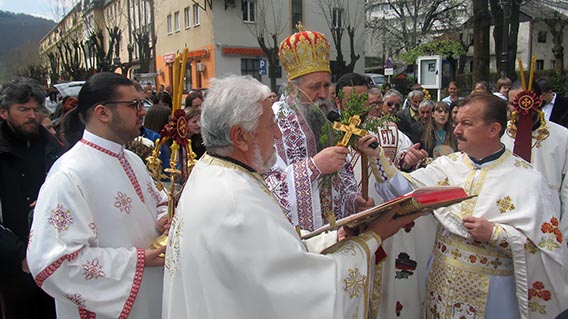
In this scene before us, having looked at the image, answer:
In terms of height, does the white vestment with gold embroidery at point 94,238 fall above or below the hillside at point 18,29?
below

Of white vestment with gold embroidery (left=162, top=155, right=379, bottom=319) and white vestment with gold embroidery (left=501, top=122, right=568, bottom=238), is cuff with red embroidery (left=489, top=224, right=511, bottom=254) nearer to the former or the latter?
white vestment with gold embroidery (left=162, top=155, right=379, bottom=319)

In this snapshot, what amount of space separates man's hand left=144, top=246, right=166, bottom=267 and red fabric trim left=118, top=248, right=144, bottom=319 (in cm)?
3

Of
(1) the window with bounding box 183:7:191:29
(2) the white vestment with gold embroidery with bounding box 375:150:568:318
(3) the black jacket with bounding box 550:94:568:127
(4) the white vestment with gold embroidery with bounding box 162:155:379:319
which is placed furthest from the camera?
(1) the window with bounding box 183:7:191:29

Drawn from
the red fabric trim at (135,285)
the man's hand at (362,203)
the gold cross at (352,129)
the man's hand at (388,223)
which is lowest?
the red fabric trim at (135,285)

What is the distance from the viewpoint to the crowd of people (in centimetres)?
192

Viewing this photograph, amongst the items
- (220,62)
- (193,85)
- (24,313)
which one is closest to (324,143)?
(24,313)

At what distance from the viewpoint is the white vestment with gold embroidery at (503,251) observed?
2891 millimetres

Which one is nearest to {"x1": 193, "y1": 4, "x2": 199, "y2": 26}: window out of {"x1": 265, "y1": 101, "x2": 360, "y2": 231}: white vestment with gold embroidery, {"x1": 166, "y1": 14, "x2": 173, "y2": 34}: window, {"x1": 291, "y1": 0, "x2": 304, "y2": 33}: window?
{"x1": 166, "y1": 14, "x2": 173, "y2": 34}: window

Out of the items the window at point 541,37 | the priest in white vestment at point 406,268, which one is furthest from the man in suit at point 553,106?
the window at point 541,37

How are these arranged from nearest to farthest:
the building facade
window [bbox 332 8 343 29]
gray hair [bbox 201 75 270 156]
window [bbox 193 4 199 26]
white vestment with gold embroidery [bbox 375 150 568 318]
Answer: gray hair [bbox 201 75 270 156]
white vestment with gold embroidery [bbox 375 150 568 318]
the building facade
window [bbox 193 4 199 26]
window [bbox 332 8 343 29]

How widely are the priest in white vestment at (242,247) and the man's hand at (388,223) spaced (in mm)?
277

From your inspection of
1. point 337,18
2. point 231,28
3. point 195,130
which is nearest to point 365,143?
point 195,130

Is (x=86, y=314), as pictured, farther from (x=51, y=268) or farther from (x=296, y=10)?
(x=296, y=10)

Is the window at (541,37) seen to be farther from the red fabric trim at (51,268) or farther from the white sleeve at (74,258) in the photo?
the red fabric trim at (51,268)
